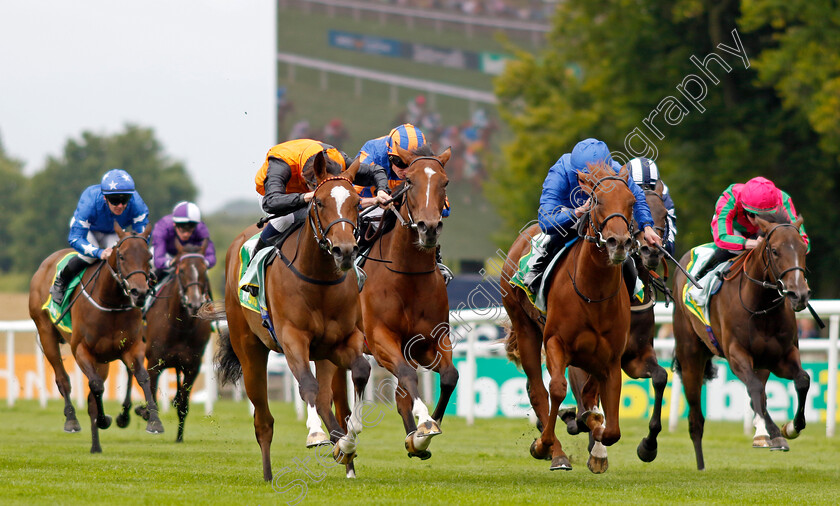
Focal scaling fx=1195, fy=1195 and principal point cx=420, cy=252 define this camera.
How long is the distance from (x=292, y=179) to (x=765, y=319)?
367 cm

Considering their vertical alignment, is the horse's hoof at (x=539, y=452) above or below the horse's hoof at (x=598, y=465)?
above

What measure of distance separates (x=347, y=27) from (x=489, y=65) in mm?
4536

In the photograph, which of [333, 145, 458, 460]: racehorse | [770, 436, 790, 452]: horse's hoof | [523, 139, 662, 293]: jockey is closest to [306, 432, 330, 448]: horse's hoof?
[333, 145, 458, 460]: racehorse

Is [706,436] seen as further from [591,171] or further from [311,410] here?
[311,410]

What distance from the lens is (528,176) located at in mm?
27109

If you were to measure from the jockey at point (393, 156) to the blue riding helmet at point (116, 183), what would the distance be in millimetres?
3109

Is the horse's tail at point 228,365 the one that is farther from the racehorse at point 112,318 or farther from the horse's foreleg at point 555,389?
the horse's foreleg at point 555,389

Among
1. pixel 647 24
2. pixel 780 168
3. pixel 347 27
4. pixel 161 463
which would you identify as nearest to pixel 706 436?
pixel 161 463

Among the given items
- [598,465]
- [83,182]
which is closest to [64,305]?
[598,465]

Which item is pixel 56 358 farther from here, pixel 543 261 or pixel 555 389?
pixel 555 389

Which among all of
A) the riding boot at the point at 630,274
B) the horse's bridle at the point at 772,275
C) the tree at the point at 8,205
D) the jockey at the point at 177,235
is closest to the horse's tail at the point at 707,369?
the horse's bridle at the point at 772,275

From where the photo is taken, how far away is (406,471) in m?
8.69

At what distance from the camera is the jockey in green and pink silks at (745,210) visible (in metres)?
9.08

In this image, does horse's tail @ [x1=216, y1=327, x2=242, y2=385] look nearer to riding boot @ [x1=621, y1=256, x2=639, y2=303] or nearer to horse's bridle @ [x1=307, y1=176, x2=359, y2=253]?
horse's bridle @ [x1=307, y1=176, x2=359, y2=253]
